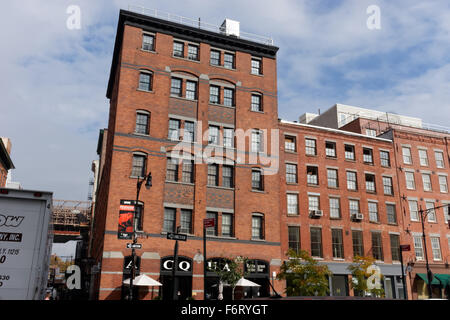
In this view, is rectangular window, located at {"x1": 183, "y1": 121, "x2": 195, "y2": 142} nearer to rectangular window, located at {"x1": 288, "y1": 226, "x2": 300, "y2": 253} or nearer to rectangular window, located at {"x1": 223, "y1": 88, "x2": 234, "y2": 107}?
rectangular window, located at {"x1": 223, "y1": 88, "x2": 234, "y2": 107}

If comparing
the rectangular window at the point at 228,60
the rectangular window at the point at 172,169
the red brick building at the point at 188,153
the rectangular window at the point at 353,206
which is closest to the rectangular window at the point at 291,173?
the red brick building at the point at 188,153

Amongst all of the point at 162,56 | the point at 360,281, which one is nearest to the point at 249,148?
the point at 162,56

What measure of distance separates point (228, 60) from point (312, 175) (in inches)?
535

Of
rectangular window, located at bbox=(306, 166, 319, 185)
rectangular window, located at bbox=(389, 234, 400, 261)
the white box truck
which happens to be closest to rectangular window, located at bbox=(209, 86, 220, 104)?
rectangular window, located at bbox=(306, 166, 319, 185)

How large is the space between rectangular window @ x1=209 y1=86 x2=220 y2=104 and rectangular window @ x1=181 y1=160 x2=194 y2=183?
6.15 meters

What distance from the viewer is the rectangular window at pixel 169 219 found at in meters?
30.9

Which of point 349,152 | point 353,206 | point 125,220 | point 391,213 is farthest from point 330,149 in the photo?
point 125,220

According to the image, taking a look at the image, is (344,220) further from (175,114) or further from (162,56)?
(162,56)

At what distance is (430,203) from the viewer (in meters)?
42.9

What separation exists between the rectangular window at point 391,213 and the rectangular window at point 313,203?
816 cm

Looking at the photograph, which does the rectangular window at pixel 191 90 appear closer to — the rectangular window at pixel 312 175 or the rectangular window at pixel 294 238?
the rectangular window at pixel 312 175

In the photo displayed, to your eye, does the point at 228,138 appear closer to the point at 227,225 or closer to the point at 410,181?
the point at 227,225

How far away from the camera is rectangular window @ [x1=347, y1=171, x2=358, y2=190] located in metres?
40.1

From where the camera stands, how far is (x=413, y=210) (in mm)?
41844
